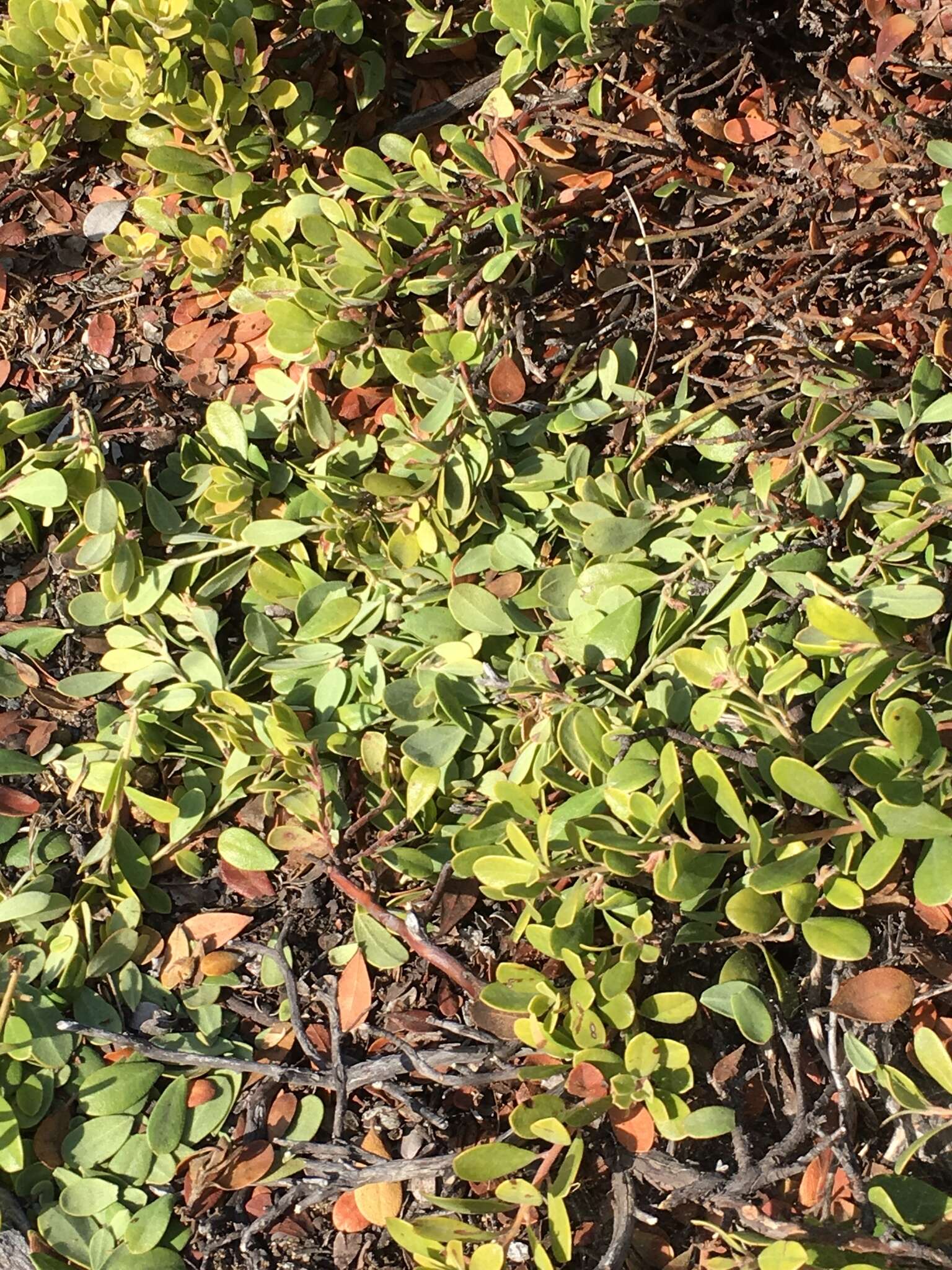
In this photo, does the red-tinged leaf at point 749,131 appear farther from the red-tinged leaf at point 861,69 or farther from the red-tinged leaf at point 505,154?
the red-tinged leaf at point 505,154

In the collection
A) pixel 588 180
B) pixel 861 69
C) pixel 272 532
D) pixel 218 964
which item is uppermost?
pixel 861 69

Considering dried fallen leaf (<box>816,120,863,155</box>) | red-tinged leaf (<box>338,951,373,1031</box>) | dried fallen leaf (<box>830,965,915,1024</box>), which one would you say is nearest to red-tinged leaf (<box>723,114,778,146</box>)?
dried fallen leaf (<box>816,120,863,155</box>)

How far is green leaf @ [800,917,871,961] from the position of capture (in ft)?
3.95

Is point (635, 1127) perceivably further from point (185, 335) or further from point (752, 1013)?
point (185, 335)

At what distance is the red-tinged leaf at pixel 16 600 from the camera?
177cm

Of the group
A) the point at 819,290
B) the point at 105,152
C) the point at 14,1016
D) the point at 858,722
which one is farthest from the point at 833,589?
the point at 105,152

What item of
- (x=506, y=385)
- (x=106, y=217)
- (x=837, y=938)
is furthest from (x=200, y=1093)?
(x=106, y=217)

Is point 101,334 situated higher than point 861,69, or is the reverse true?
point 861,69

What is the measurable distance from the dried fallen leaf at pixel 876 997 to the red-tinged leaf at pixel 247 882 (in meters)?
0.80

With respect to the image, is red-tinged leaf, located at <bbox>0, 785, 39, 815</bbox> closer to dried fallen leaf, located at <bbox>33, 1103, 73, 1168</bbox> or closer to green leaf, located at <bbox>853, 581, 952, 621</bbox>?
dried fallen leaf, located at <bbox>33, 1103, 73, 1168</bbox>

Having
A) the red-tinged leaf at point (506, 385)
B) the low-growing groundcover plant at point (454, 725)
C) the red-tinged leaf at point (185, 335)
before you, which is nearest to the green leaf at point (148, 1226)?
→ the low-growing groundcover plant at point (454, 725)

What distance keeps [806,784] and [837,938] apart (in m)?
0.18

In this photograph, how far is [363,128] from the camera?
192cm

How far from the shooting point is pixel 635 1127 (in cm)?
130
